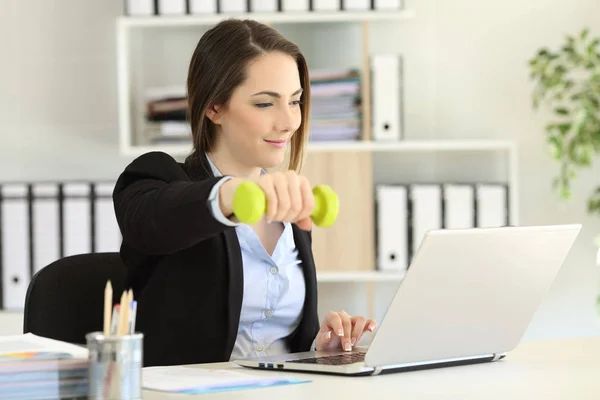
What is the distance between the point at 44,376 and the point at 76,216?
84.4 inches

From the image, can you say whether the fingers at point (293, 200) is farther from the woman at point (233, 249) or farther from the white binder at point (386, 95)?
the white binder at point (386, 95)

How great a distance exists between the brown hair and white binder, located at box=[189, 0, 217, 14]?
133 cm

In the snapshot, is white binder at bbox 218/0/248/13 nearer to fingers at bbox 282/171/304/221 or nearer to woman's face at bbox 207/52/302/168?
woman's face at bbox 207/52/302/168

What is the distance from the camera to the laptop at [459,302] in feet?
3.86

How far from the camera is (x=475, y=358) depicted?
138cm

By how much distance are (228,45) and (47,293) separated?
0.55 metres

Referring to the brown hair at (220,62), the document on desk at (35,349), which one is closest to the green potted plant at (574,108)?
the brown hair at (220,62)

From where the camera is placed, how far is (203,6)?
10.1 feet

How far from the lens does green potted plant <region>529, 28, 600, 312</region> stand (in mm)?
3072

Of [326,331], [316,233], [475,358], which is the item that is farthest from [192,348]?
[316,233]

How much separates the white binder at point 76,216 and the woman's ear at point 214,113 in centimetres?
143

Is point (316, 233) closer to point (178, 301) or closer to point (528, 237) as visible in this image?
point (178, 301)

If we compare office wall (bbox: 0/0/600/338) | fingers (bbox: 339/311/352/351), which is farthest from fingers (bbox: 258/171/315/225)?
office wall (bbox: 0/0/600/338)

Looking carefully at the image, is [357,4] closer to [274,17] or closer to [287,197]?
[274,17]
